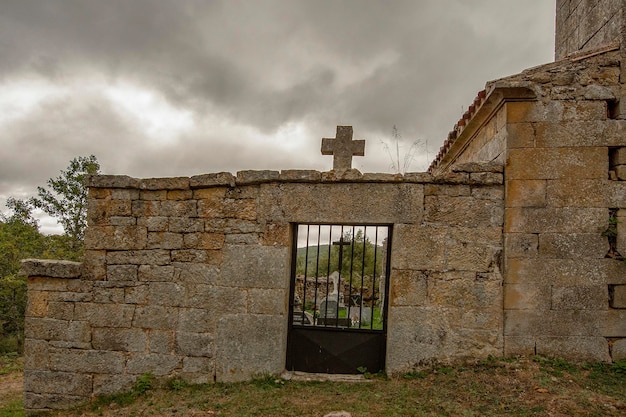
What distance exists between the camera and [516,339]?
403cm

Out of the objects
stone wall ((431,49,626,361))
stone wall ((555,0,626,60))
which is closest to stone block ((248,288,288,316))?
stone wall ((431,49,626,361))

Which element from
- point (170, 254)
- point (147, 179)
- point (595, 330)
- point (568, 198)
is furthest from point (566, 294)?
point (147, 179)

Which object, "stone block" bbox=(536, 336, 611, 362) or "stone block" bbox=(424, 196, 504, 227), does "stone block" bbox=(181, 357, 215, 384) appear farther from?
"stone block" bbox=(536, 336, 611, 362)

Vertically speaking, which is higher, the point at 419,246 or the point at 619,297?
Result: the point at 419,246

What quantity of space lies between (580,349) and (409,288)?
1.80 meters

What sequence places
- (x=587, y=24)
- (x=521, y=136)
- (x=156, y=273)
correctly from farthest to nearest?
(x=587, y=24) < (x=156, y=273) < (x=521, y=136)

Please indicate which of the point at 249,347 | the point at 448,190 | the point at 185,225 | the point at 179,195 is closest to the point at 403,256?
the point at 448,190

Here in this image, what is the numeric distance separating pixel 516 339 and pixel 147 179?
4.49 metres

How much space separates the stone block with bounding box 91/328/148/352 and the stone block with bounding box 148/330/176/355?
0.09 meters

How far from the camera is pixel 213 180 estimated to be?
14.8ft

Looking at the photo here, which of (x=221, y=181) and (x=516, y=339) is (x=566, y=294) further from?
→ (x=221, y=181)

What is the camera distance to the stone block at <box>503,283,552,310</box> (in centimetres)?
400

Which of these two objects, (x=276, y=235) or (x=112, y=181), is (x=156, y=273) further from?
(x=276, y=235)

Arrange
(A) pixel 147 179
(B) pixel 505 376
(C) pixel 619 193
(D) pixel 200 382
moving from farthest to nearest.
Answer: (A) pixel 147 179 < (D) pixel 200 382 < (C) pixel 619 193 < (B) pixel 505 376
